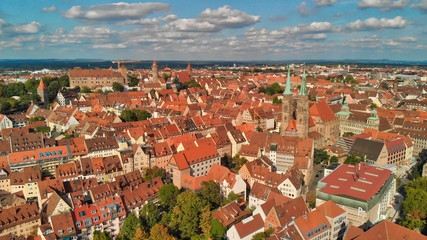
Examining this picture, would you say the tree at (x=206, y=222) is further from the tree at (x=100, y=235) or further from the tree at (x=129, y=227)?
the tree at (x=100, y=235)

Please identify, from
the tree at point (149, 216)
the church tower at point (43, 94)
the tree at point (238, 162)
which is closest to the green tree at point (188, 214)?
the tree at point (149, 216)

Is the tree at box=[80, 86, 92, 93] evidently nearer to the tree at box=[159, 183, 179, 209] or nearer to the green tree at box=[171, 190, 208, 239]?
the tree at box=[159, 183, 179, 209]

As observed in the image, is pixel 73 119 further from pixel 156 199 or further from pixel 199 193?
pixel 199 193

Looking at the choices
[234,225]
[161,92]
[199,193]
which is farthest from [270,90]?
[234,225]

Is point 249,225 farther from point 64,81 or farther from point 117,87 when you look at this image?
point 64,81

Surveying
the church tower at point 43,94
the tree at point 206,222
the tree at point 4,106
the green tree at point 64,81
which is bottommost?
the tree at point 206,222
